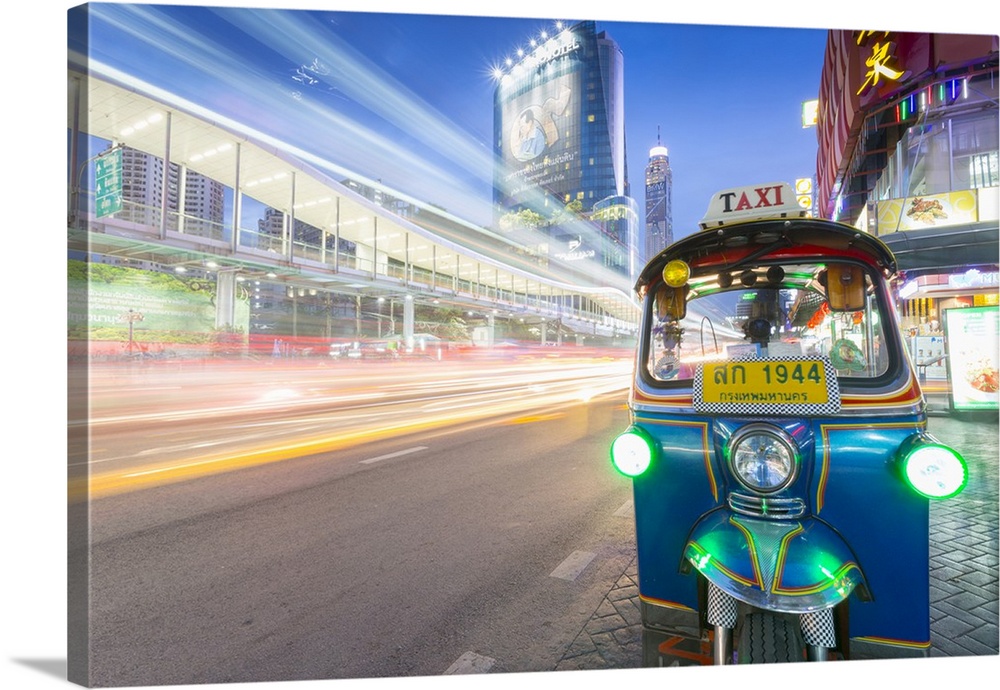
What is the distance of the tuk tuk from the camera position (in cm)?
169

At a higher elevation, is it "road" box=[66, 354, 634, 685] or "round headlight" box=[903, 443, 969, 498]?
"round headlight" box=[903, 443, 969, 498]

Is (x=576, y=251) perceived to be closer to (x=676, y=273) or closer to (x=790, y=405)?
(x=676, y=273)

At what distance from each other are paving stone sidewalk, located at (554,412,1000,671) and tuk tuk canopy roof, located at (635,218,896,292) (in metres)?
1.87

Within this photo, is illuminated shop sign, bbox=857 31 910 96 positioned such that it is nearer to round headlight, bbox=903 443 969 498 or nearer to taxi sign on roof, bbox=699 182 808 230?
taxi sign on roof, bbox=699 182 808 230

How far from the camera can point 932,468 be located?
1628mm

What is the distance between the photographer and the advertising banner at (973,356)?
24.2 feet

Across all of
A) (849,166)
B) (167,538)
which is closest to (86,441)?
(167,538)

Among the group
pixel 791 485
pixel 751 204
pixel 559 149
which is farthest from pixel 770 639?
pixel 559 149

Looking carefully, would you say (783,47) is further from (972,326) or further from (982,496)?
(972,326)

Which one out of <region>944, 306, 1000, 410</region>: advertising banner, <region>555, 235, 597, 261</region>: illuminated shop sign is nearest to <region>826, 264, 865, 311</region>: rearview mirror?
<region>555, 235, 597, 261</region>: illuminated shop sign

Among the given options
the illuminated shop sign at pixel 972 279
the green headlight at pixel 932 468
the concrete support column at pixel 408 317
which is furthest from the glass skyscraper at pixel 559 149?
the concrete support column at pixel 408 317

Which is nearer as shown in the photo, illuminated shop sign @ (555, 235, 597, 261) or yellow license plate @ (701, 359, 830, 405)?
yellow license plate @ (701, 359, 830, 405)

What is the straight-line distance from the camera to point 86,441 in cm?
251

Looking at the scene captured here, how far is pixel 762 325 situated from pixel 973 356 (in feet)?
26.1
